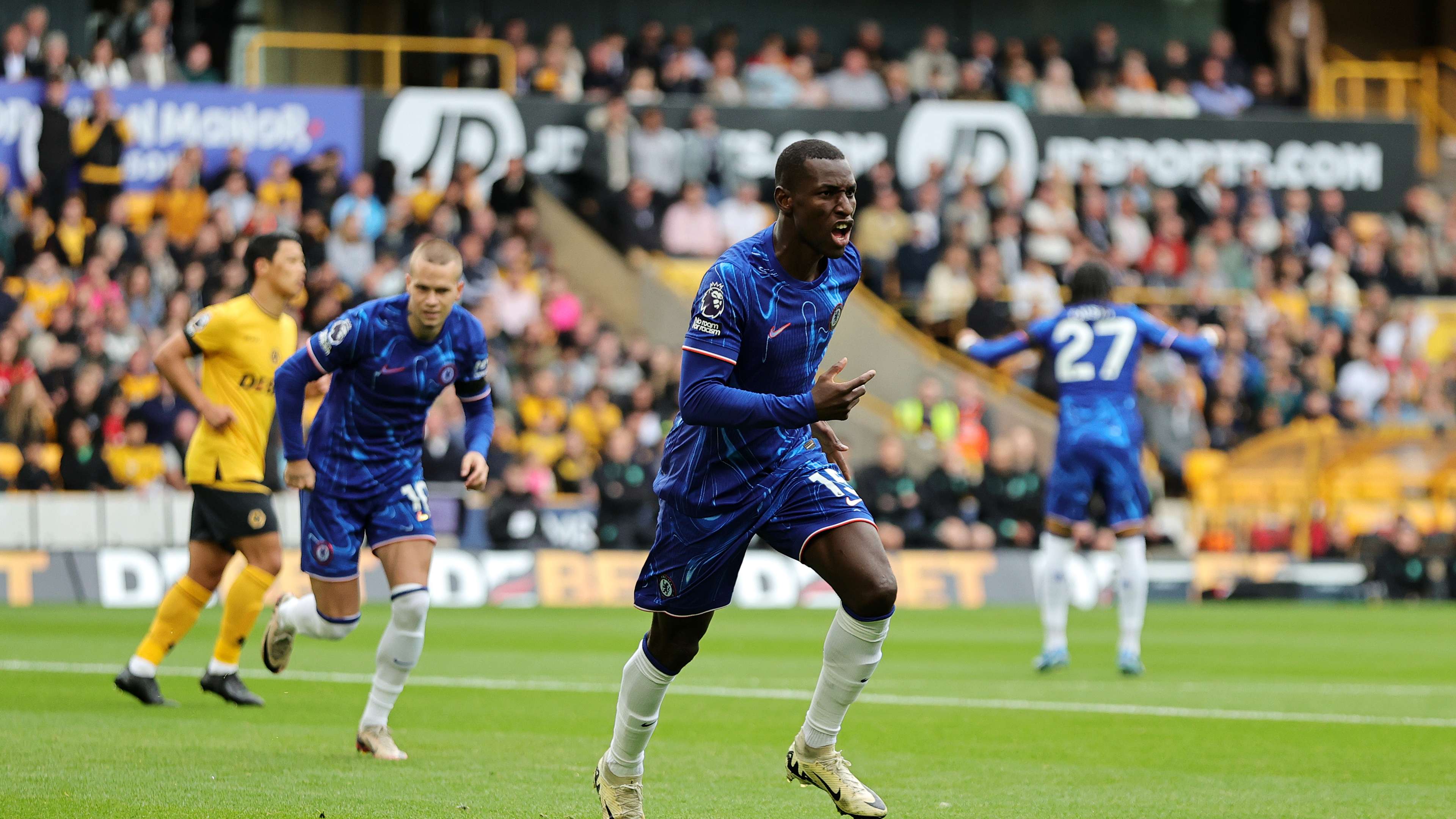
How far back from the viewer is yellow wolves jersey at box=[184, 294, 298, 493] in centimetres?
988

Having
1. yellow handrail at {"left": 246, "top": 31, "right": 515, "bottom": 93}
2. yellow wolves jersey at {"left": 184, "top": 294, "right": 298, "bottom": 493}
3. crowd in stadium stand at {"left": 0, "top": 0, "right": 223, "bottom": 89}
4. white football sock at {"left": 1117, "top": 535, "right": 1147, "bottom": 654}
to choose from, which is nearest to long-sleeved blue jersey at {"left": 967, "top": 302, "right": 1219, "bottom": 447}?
white football sock at {"left": 1117, "top": 535, "right": 1147, "bottom": 654}

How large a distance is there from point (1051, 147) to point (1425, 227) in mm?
6251

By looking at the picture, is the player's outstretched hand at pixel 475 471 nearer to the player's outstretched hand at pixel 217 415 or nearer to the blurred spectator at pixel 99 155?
the player's outstretched hand at pixel 217 415

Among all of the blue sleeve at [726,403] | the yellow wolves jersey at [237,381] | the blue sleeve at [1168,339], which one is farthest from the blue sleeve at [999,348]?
the blue sleeve at [726,403]

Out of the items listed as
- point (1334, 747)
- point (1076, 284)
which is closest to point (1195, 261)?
point (1076, 284)

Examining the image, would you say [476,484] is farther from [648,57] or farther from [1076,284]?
[648,57]

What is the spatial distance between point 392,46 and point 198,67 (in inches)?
112

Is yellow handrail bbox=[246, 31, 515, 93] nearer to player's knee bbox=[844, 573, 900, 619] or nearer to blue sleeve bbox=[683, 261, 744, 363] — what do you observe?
blue sleeve bbox=[683, 261, 744, 363]

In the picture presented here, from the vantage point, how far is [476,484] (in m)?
8.42

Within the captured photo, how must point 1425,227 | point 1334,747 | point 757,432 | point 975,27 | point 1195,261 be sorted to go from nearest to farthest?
point 757,432 < point 1334,747 < point 1195,261 < point 1425,227 < point 975,27

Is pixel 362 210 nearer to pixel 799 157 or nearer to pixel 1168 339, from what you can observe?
pixel 1168 339

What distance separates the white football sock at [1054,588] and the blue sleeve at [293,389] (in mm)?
5984

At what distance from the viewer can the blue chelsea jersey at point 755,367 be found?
20.7 feet

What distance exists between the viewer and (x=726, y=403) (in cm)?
607
